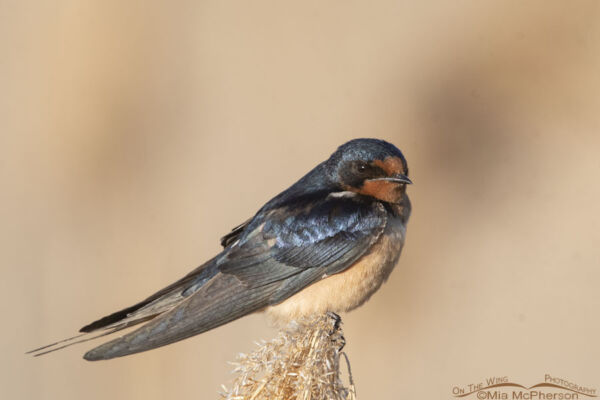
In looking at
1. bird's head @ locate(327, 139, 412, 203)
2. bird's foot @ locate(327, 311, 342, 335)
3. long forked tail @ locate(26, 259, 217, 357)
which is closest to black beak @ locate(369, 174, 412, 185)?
bird's head @ locate(327, 139, 412, 203)

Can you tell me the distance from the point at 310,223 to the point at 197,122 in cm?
130

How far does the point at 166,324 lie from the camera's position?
68.4 inches

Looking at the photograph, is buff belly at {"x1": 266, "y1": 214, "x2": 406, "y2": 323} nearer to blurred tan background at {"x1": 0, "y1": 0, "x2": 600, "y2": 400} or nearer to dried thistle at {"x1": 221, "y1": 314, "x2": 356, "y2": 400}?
dried thistle at {"x1": 221, "y1": 314, "x2": 356, "y2": 400}

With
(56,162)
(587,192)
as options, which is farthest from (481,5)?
(56,162)

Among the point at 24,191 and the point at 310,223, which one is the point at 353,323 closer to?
the point at 310,223

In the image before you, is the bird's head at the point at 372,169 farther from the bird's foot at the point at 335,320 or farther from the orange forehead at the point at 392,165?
the bird's foot at the point at 335,320

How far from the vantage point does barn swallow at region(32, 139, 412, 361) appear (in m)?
1.81

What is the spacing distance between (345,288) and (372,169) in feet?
1.00

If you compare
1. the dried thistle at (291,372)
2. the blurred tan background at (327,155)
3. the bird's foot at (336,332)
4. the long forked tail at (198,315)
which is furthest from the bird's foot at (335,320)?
the blurred tan background at (327,155)

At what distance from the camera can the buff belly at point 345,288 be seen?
1.82 metres

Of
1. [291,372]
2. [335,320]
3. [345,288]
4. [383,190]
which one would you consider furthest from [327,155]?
Answer: [291,372]

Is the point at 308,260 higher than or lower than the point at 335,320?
higher

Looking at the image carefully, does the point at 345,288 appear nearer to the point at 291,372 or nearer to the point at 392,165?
the point at 392,165

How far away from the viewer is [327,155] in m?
2.91
